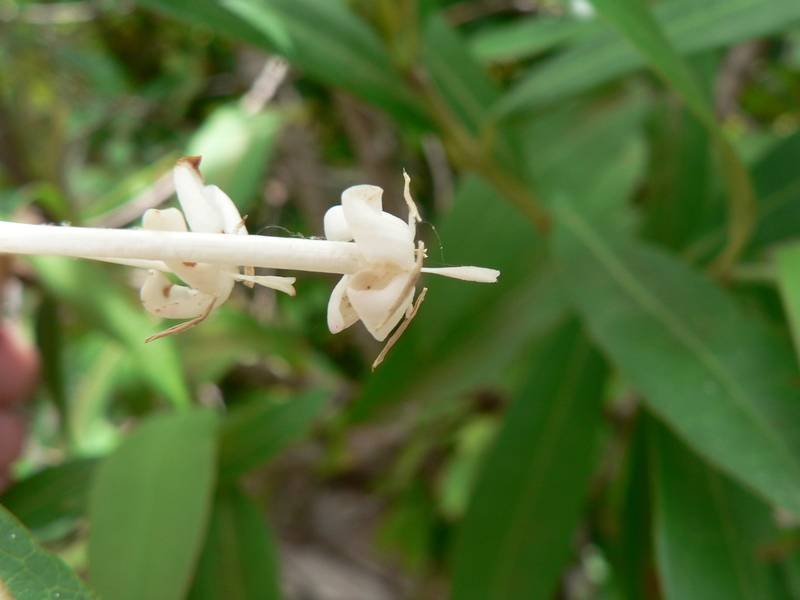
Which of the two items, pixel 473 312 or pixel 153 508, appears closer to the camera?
pixel 153 508

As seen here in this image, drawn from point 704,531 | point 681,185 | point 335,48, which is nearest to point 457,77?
point 335,48

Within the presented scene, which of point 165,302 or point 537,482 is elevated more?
point 165,302

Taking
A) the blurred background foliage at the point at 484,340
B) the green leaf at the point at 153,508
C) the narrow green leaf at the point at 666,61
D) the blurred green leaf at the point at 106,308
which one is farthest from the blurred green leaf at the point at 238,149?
the narrow green leaf at the point at 666,61

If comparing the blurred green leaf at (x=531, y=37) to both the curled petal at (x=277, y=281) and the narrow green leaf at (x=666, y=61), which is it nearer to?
the narrow green leaf at (x=666, y=61)

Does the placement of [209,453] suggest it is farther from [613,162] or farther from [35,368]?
[613,162]

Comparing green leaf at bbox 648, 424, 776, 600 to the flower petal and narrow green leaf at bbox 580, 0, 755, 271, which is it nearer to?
narrow green leaf at bbox 580, 0, 755, 271

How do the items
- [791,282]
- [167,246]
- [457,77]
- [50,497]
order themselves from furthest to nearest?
[457,77] → [50,497] → [791,282] → [167,246]

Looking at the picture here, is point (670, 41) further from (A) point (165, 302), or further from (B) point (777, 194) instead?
(A) point (165, 302)

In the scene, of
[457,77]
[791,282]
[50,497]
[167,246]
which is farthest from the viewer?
[457,77]
